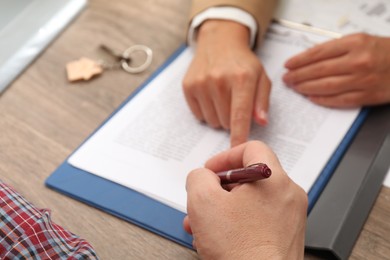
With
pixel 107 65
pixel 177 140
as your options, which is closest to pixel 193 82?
pixel 177 140

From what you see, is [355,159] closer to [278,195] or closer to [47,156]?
[278,195]

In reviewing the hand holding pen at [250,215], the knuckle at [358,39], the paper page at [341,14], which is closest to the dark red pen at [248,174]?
the hand holding pen at [250,215]

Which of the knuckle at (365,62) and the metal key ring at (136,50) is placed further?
the metal key ring at (136,50)

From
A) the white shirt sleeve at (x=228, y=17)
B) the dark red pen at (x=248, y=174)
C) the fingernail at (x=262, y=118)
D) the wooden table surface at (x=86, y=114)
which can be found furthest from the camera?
the white shirt sleeve at (x=228, y=17)

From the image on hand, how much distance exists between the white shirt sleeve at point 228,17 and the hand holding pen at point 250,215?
0.37 m

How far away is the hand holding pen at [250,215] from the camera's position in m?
0.55

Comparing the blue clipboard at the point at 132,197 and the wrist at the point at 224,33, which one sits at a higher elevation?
the wrist at the point at 224,33

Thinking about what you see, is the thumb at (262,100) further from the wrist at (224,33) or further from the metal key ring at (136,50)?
the metal key ring at (136,50)

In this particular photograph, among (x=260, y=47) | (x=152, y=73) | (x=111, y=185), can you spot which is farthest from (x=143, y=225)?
(x=260, y=47)

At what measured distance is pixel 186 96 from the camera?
2.73ft

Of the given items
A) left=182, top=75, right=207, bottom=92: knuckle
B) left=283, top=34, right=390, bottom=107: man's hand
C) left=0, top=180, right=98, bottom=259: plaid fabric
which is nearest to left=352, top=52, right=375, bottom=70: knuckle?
left=283, top=34, right=390, bottom=107: man's hand

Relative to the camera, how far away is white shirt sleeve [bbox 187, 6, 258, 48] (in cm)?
91

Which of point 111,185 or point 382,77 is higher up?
point 382,77

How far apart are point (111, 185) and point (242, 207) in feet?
0.83
